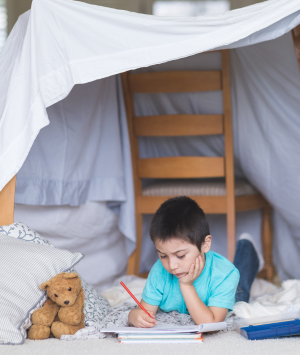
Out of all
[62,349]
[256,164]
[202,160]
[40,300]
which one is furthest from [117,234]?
[62,349]

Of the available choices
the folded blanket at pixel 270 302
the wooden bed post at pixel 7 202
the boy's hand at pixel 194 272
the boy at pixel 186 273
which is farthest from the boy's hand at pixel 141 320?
the wooden bed post at pixel 7 202

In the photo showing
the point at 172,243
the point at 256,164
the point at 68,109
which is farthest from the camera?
the point at 256,164

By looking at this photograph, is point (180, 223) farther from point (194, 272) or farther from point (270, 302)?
point (270, 302)

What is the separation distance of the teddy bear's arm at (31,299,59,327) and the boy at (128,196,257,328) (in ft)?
0.56

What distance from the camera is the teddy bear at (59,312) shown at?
0.87 metres

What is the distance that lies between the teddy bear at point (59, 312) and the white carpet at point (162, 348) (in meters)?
0.04

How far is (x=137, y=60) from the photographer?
3.42 feet

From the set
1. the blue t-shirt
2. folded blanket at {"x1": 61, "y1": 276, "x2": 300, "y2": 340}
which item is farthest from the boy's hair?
folded blanket at {"x1": 61, "y1": 276, "x2": 300, "y2": 340}

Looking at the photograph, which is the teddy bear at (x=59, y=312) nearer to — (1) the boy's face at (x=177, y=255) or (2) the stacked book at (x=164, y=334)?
(2) the stacked book at (x=164, y=334)

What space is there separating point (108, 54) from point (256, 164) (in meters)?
0.84

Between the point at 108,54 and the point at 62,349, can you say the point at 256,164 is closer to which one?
the point at 108,54

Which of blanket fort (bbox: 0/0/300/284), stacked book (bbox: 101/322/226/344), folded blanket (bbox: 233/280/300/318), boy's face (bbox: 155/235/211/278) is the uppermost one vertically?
blanket fort (bbox: 0/0/300/284)

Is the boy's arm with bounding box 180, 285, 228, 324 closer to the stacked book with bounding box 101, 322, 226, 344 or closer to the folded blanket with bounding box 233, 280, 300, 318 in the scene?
the stacked book with bounding box 101, 322, 226, 344

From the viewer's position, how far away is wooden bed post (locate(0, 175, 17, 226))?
42.7 inches
